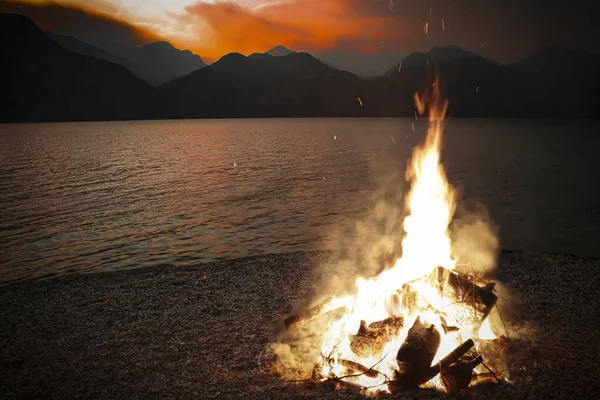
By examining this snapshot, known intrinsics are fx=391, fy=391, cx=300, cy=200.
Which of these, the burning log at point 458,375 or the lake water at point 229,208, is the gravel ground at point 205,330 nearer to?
the burning log at point 458,375

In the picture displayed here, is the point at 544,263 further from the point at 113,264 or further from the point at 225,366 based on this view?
the point at 113,264

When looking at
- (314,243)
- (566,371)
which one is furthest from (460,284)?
(314,243)

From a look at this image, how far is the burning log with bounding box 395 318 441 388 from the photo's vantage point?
8.29 m

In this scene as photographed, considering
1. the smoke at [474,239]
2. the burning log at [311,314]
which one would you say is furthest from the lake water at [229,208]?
the burning log at [311,314]

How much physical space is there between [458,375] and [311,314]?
376 cm

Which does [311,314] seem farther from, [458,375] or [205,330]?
[458,375]

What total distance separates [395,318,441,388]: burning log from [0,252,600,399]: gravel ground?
0.43 meters

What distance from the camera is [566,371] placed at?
8.43 meters

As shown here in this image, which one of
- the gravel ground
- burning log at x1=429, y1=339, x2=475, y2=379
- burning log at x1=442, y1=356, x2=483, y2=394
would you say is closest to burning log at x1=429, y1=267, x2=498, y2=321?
the gravel ground

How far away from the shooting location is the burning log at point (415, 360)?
8.29 m

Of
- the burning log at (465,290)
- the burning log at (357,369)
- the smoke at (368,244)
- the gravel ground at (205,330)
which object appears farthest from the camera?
the smoke at (368,244)

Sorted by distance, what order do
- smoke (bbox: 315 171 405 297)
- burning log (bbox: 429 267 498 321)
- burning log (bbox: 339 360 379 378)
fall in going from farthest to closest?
smoke (bbox: 315 171 405 297)
burning log (bbox: 429 267 498 321)
burning log (bbox: 339 360 379 378)

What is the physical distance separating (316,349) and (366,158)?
57056 millimetres

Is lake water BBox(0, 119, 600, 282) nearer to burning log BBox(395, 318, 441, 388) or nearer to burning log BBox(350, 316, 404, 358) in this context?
burning log BBox(350, 316, 404, 358)
